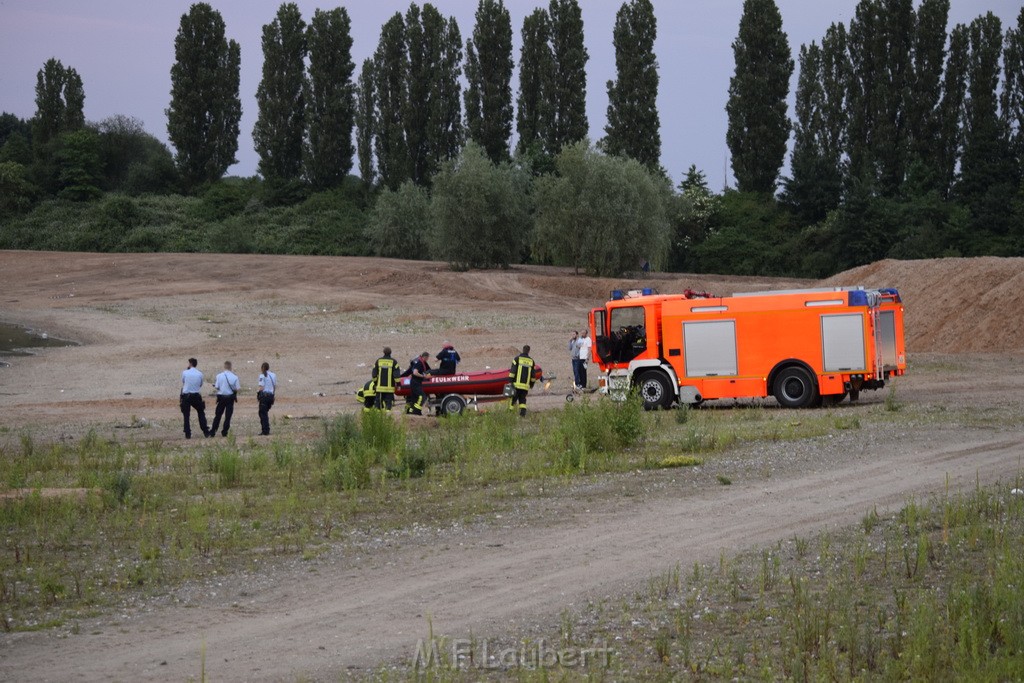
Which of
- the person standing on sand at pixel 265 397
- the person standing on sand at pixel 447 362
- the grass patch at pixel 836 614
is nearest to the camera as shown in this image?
the grass patch at pixel 836 614

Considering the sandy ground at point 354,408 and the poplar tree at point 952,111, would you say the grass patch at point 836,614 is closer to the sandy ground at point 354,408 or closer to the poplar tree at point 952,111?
the sandy ground at point 354,408

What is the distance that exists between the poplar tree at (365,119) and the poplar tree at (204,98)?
10997mm

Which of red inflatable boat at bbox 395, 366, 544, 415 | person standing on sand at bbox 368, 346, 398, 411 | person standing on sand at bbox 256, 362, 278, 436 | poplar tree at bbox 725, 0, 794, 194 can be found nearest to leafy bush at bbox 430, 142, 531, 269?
poplar tree at bbox 725, 0, 794, 194

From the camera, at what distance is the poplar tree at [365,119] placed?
9819 cm

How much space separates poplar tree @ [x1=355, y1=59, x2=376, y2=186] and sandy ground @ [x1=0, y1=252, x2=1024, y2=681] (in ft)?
89.3

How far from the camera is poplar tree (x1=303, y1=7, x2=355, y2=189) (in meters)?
85.5

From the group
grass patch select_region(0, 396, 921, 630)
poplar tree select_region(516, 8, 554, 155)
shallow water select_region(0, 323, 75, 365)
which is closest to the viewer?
grass patch select_region(0, 396, 921, 630)

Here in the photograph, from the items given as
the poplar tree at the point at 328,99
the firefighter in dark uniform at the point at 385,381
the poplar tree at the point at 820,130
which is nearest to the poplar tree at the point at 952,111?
the poplar tree at the point at 820,130

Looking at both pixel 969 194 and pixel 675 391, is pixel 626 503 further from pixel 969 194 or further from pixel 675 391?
pixel 969 194

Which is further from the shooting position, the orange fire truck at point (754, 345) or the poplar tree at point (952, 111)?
the poplar tree at point (952, 111)

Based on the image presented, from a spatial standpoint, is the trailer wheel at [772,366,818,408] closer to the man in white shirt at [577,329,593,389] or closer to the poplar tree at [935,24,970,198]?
the man in white shirt at [577,329,593,389]

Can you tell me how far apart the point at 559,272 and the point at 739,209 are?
763 inches

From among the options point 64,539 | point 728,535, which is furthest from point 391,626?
point 64,539

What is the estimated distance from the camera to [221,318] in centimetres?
5344
